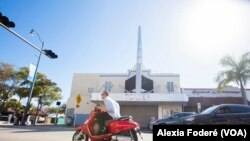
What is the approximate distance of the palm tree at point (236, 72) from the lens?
2599 centimetres

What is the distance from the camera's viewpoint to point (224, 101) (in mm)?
31625

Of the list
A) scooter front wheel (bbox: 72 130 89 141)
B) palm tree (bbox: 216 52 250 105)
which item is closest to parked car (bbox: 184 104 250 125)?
scooter front wheel (bbox: 72 130 89 141)

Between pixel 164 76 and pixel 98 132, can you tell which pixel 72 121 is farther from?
pixel 98 132

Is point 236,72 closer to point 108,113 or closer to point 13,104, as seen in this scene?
point 108,113

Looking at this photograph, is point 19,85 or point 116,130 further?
point 19,85

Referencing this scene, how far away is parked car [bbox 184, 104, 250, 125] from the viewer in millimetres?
8766

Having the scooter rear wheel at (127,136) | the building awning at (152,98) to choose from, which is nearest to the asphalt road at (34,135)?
the scooter rear wheel at (127,136)

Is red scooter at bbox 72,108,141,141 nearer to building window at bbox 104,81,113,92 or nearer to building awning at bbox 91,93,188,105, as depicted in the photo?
building awning at bbox 91,93,188,105

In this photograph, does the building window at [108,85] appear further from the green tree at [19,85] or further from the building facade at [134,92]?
the green tree at [19,85]

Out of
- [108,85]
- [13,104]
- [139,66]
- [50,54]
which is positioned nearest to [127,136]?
[50,54]

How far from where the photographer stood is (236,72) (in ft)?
86.2

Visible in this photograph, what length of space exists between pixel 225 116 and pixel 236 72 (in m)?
20.1

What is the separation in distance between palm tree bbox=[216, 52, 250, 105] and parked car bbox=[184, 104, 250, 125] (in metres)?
19.0

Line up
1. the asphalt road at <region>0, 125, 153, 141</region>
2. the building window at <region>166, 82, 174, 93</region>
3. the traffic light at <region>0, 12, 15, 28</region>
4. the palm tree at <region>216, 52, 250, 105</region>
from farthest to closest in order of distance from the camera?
the building window at <region>166, 82, 174, 93</region>, the palm tree at <region>216, 52, 250, 105</region>, the traffic light at <region>0, 12, 15, 28</region>, the asphalt road at <region>0, 125, 153, 141</region>
